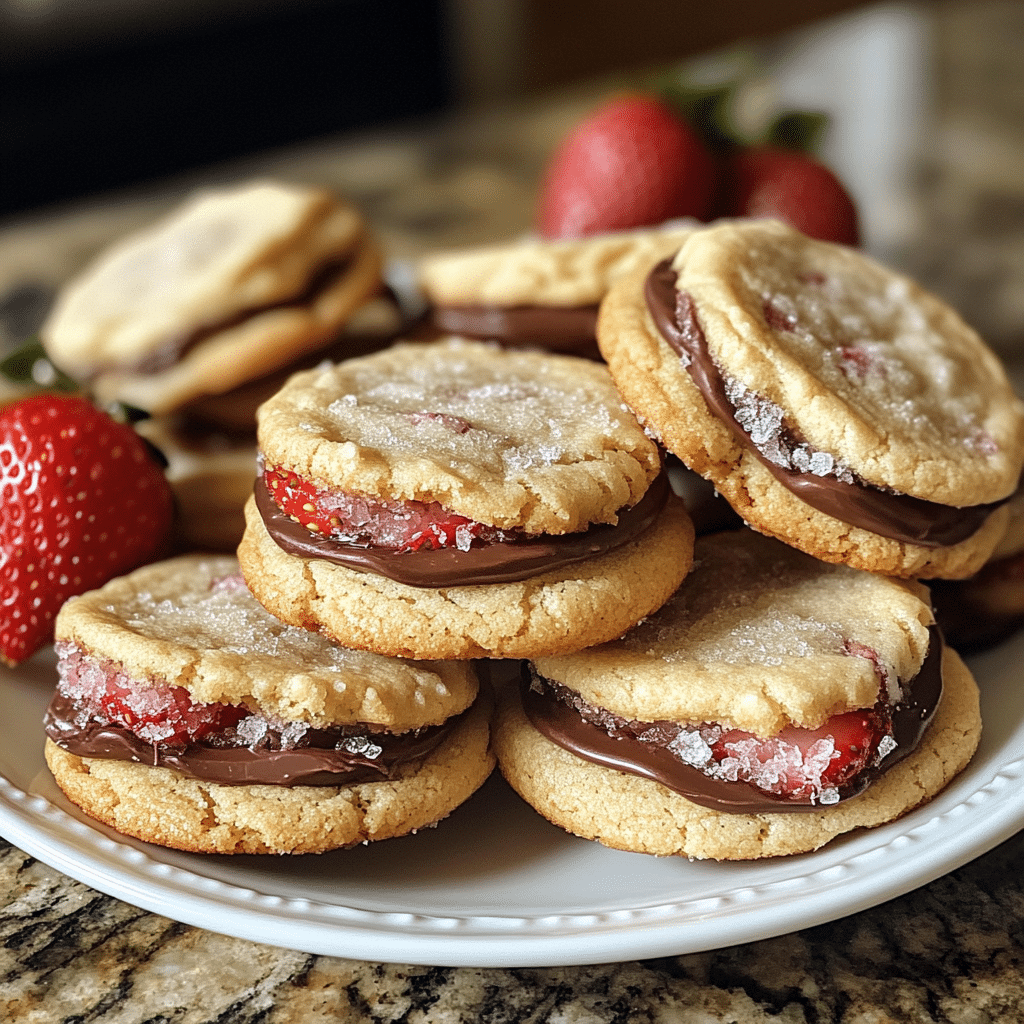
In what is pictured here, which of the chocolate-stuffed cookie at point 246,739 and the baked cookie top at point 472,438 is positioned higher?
the baked cookie top at point 472,438

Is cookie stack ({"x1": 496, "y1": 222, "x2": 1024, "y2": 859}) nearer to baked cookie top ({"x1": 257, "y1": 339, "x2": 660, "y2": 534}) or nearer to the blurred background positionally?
baked cookie top ({"x1": 257, "y1": 339, "x2": 660, "y2": 534})

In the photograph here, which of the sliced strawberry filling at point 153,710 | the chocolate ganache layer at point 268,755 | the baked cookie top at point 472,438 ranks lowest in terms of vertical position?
the chocolate ganache layer at point 268,755

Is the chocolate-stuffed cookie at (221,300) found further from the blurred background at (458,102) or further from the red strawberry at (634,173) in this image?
the blurred background at (458,102)

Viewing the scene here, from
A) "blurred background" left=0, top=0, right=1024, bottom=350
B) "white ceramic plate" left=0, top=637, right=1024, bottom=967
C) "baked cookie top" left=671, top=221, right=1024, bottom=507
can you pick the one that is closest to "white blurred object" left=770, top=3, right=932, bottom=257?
"blurred background" left=0, top=0, right=1024, bottom=350

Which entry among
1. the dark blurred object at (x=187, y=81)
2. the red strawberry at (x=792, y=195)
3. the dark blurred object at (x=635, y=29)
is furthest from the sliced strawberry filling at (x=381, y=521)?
the dark blurred object at (x=635, y=29)

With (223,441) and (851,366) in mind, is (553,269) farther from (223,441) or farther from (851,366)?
(223,441)
